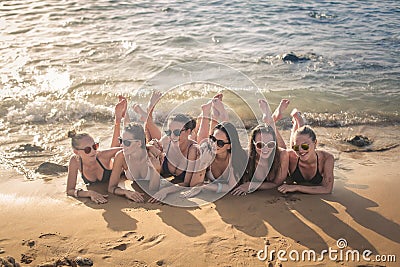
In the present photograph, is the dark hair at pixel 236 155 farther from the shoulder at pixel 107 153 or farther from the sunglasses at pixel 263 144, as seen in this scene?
the shoulder at pixel 107 153

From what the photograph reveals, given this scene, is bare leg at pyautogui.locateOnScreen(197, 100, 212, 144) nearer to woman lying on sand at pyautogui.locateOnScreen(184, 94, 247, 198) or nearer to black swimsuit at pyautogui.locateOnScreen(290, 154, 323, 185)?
woman lying on sand at pyautogui.locateOnScreen(184, 94, 247, 198)

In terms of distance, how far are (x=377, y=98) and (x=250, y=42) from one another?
4462 mm

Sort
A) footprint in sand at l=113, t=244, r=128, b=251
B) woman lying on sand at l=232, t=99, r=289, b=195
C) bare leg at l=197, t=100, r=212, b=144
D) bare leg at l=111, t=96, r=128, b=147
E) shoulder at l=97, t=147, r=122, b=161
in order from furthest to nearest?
1. bare leg at l=111, t=96, r=128, b=147
2. bare leg at l=197, t=100, r=212, b=144
3. shoulder at l=97, t=147, r=122, b=161
4. woman lying on sand at l=232, t=99, r=289, b=195
5. footprint in sand at l=113, t=244, r=128, b=251

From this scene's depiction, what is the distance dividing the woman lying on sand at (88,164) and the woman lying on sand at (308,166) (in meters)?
2.07

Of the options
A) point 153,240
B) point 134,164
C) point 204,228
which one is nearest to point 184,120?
point 134,164

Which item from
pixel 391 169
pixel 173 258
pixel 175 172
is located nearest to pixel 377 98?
pixel 391 169

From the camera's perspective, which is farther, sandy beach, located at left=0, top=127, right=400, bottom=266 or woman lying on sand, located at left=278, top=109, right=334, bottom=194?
woman lying on sand, located at left=278, top=109, right=334, bottom=194

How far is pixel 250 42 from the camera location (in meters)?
11.9

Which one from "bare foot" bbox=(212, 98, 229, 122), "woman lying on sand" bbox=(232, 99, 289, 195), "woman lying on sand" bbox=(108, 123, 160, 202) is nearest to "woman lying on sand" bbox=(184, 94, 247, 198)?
"woman lying on sand" bbox=(232, 99, 289, 195)

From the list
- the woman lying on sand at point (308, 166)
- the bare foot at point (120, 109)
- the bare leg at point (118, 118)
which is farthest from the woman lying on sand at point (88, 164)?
the woman lying on sand at point (308, 166)

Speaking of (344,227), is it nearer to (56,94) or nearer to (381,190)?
(381,190)

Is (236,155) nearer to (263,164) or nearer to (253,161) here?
(253,161)

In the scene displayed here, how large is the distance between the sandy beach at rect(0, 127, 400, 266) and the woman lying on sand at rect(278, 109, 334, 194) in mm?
120

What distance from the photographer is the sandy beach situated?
359 centimetres
